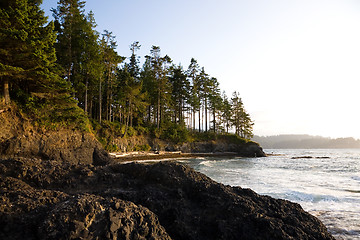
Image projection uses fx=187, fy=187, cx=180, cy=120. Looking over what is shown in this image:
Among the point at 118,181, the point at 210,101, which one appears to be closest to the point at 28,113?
the point at 118,181

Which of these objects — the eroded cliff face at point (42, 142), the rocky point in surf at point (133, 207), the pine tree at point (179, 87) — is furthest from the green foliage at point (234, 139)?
the rocky point in surf at point (133, 207)

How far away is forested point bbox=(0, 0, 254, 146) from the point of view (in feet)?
45.0

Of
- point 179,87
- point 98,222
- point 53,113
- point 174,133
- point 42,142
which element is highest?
point 179,87

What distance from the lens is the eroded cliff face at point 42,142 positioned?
13.1m

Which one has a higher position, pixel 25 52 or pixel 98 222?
pixel 25 52

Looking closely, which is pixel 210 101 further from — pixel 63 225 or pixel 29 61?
pixel 63 225

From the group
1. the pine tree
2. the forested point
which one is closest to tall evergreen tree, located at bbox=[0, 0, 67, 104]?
the forested point

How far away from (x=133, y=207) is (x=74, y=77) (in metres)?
27.8

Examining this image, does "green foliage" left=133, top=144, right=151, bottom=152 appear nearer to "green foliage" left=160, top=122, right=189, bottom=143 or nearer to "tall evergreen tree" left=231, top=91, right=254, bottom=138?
"green foliage" left=160, top=122, right=189, bottom=143

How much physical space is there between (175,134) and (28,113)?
27868 mm

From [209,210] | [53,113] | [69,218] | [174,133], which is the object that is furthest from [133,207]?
[174,133]

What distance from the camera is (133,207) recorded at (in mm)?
2324

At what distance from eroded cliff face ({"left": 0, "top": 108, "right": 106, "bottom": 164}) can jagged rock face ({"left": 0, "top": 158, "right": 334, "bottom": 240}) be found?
1284cm

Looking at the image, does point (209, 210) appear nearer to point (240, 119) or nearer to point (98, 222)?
point (98, 222)
